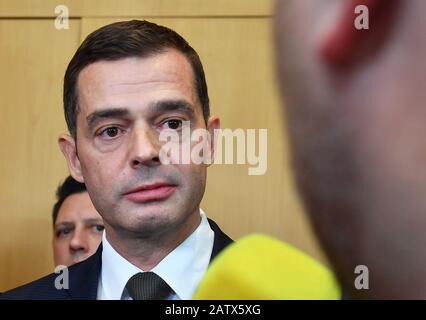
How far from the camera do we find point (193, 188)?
0.78m

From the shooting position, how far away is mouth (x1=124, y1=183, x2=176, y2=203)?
765 mm

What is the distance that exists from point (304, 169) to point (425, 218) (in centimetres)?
4

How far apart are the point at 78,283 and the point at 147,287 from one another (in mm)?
97

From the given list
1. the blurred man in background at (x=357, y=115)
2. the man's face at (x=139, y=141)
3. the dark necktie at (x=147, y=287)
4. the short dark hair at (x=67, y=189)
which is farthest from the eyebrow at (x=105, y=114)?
the blurred man in background at (x=357, y=115)

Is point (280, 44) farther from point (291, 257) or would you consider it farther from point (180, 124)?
point (180, 124)

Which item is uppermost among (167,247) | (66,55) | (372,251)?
(66,55)

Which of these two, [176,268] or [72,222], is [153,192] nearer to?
[176,268]

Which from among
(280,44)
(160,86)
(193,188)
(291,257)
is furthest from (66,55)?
(280,44)

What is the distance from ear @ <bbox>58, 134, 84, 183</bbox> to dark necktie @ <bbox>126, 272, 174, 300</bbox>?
16cm

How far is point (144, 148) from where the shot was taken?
30.0 inches

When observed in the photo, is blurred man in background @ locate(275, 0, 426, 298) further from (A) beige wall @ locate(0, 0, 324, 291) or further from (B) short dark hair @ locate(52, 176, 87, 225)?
(B) short dark hair @ locate(52, 176, 87, 225)

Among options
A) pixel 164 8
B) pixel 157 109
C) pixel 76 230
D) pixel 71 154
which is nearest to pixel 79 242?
pixel 76 230

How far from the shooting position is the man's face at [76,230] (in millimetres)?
898

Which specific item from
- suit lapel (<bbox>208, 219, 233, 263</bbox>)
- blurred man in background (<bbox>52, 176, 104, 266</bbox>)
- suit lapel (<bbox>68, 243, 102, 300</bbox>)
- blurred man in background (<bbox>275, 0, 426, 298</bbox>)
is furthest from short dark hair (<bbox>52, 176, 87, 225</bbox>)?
blurred man in background (<bbox>275, 0, 426, 298</bbox>)
